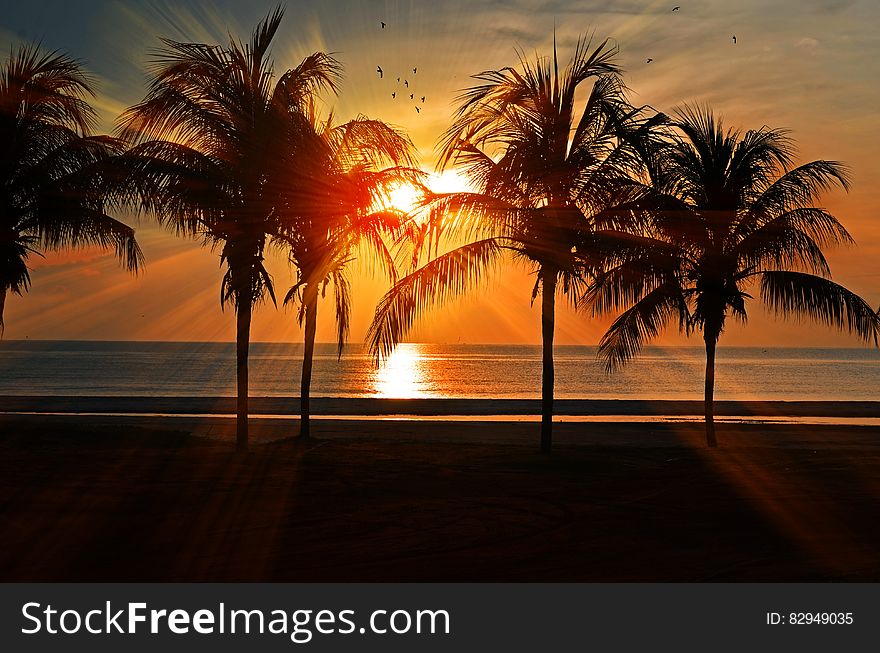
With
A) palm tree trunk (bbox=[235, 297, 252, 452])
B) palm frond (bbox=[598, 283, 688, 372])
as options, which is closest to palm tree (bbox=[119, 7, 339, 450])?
palm tree trunk (bbox=[235, 297, 252, 452])

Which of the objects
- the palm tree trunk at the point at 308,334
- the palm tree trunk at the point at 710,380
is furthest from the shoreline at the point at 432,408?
the palm tree trunk at the point at 710,380

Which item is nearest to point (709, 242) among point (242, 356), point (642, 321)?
point (642, 321)

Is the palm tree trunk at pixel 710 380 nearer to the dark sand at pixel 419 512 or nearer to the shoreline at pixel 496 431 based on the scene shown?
the shoreline at pixel 496 431

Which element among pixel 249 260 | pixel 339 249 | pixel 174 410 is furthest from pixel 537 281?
pixel 174 410

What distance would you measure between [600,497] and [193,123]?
985cm

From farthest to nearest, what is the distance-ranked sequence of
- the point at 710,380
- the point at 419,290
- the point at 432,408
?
1. the point at 432,408
2. the point at 710,380
3. the point at 419,290

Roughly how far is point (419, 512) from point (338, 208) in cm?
732

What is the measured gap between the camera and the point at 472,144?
51.8ft

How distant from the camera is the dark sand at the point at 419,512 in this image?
24.9 ft

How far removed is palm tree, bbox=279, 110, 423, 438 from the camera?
50.1 feet

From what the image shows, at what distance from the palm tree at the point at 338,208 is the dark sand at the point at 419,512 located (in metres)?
3.44

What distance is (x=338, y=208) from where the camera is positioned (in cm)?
1551

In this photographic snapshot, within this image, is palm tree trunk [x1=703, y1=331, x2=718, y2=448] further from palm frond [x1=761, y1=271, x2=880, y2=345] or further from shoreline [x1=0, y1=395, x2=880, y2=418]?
shoreline [x1=0, y1=395, x2=880, y2=418]

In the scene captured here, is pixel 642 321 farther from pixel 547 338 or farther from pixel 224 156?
pixel 224 156
